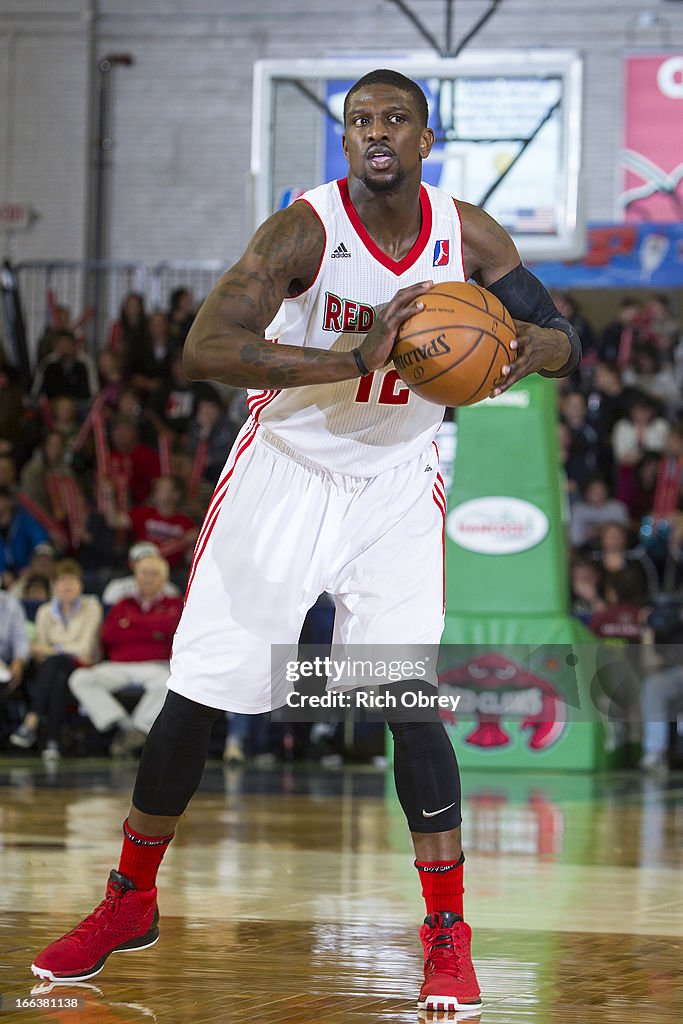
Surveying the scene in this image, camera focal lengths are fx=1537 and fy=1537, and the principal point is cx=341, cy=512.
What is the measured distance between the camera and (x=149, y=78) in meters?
19.7

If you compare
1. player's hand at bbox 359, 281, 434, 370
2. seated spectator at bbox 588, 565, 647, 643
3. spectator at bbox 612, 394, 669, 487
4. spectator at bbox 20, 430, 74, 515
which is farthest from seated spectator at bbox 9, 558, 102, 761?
player's hand at bbox 359, 281, 434, 370

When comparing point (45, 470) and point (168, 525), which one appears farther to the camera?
point (45, 470)

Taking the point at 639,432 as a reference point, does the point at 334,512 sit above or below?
below

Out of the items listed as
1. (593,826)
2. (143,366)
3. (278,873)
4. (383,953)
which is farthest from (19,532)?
(383,953)

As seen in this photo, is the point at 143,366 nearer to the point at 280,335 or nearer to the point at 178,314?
the point at 178,314

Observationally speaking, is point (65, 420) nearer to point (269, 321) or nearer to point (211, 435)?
point (211, 435)

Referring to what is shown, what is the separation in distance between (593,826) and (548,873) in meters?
1.64

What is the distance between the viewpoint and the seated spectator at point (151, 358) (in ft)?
52.0

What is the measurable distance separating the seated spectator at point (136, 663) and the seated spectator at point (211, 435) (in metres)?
3.25

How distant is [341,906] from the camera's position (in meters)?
4.68

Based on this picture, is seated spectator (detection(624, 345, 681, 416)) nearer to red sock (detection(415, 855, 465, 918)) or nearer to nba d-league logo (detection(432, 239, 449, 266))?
nba d-league logo (detection(432, 239, 449, 266))

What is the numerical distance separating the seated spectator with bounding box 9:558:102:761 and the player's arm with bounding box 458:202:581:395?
7495 millimetres

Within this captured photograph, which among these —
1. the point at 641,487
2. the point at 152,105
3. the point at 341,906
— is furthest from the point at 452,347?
the point at 152,105

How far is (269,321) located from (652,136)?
1621 cm
